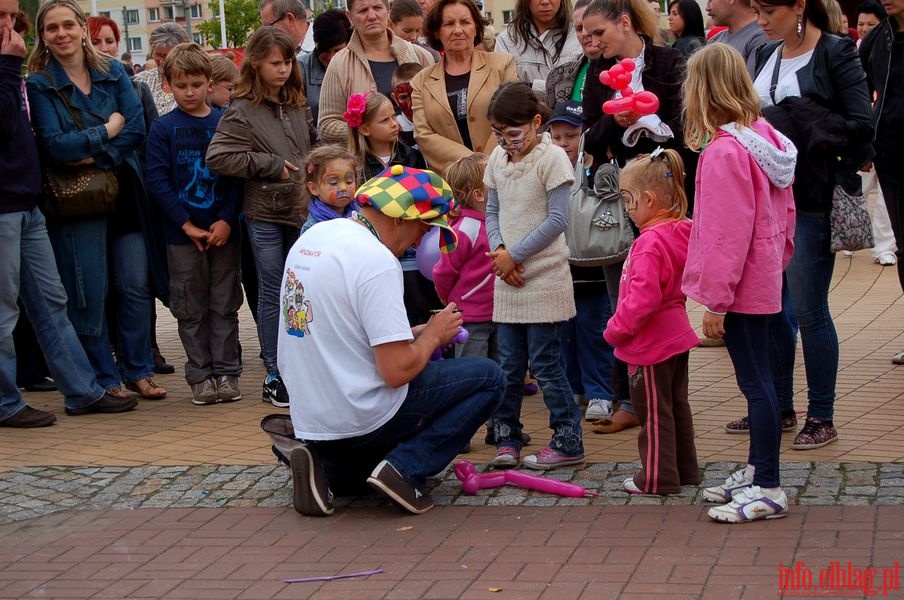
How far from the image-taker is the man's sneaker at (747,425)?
632 centimetres

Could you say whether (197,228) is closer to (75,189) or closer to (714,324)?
(75,189)

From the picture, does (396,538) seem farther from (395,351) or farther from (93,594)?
(93,594)

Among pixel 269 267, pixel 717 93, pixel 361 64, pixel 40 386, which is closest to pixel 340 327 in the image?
pixel 717 93


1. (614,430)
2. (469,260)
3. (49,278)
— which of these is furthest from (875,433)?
(49,278)

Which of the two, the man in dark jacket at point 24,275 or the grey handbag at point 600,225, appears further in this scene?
the man in dark jacket at point 24,275

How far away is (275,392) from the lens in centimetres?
777

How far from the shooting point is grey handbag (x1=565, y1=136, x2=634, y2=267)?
6.41 meters

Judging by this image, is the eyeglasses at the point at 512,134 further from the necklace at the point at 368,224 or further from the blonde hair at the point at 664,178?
the necklace at the point at 368,224

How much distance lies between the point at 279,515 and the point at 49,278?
279 cm

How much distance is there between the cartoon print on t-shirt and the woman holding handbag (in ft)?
9.13

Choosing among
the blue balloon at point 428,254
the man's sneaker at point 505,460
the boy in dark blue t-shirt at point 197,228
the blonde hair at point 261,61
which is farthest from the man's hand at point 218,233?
the man's sneaker at point 505,460

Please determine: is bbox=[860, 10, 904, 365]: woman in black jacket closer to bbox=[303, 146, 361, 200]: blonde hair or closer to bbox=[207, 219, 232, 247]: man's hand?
bbox=[303, 146, 361, 200]: blonde hair

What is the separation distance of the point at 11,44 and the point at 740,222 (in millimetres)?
4410

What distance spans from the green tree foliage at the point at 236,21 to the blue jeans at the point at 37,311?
61.9m
